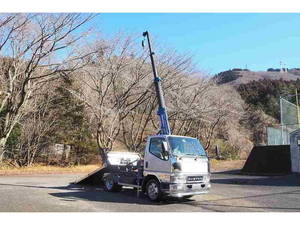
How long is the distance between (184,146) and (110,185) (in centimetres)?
376

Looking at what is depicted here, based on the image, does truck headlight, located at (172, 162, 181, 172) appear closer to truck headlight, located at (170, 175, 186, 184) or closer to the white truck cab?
the white truck cab

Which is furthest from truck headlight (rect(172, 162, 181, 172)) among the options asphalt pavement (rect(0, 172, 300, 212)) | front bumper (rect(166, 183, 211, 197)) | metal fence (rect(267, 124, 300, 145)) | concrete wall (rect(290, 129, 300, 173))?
metal fence (rect(267, 124, 300, 145))

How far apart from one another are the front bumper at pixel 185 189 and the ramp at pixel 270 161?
527 inches

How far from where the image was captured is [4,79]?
23594mm

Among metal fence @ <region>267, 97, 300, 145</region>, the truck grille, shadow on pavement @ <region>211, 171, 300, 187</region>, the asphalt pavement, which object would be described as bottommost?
the asphalt pavement

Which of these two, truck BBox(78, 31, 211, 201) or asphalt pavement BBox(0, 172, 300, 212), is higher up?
truck BBox(78, 31, 211, 201)

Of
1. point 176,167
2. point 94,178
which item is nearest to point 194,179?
point 176,167

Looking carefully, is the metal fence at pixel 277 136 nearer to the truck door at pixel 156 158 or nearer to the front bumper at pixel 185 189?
the front bumper at pixel 185 189

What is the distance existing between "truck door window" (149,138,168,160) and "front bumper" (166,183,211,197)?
888mm

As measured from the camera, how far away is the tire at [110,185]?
43.4 ft

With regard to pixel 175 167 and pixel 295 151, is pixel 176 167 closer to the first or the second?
pixel 175 167

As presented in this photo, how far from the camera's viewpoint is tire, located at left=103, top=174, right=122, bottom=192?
13.2 meters

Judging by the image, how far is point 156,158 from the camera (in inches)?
433

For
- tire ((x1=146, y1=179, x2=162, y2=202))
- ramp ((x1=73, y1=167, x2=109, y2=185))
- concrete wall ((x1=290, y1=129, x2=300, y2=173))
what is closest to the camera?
tire ((x1=146, y1=179, x2=162, y2=202))
